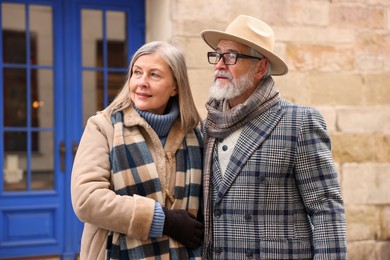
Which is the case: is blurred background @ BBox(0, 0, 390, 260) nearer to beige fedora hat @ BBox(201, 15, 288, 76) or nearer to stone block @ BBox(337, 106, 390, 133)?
stone block @ BBox(337, 106, 390, 133)

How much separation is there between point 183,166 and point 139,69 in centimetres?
45

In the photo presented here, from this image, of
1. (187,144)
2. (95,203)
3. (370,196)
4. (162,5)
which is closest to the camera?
(95,203)

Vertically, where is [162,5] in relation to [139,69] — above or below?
above

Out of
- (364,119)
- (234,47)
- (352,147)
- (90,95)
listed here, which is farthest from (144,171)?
(364,119)

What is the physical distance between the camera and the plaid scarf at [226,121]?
1976mm

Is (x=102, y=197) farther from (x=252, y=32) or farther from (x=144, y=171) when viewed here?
(x=252, y=32)

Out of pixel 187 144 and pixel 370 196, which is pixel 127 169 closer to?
pixel 187 144

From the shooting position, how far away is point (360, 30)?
159 inches

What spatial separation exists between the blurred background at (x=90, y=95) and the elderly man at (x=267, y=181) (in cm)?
192

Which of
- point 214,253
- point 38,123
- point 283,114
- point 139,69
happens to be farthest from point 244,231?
point 38,123

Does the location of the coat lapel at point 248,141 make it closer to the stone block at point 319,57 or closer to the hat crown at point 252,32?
the hat crown at point 252,32

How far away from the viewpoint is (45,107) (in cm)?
413

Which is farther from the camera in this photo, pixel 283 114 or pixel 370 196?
pixel 370 196

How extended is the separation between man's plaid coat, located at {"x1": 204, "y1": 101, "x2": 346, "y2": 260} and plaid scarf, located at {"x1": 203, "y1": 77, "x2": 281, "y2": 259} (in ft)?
0.04
